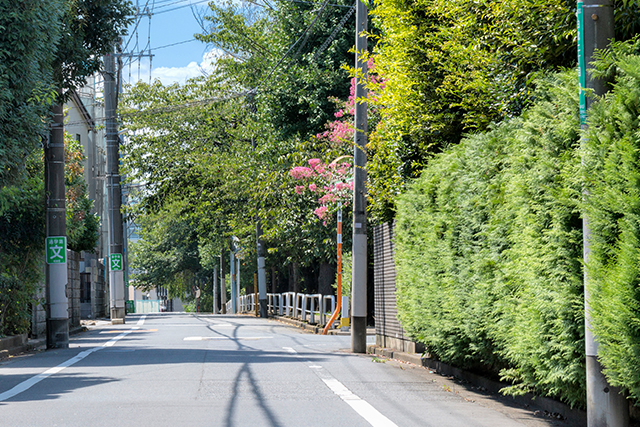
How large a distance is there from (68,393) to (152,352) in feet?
20.3

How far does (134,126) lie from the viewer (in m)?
39.8

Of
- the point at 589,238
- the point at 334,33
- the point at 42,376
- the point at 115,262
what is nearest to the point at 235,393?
the point at 42,376

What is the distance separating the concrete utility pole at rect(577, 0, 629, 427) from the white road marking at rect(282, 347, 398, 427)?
6.75 feet

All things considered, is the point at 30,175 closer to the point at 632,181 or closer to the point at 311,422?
the point at 311,422

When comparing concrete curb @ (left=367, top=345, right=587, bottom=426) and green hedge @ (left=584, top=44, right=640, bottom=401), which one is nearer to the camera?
green hedge @ (left=584, top=44, right=640, bottom=401)

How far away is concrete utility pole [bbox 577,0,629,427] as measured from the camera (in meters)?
5.94

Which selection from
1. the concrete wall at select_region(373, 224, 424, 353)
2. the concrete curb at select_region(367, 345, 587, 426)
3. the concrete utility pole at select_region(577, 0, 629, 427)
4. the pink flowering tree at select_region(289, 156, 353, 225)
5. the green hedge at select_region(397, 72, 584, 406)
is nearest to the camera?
the concrete utility pole at select_region(577, 0, 629, 427)

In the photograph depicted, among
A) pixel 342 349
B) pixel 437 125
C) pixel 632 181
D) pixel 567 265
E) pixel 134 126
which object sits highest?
pixel 134 126

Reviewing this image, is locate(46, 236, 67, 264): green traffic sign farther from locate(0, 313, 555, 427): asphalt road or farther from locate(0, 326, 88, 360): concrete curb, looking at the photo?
locate(0, 313, 555, 427): asphalt road

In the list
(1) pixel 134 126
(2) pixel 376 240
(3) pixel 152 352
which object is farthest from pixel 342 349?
(1) pixel 134 126

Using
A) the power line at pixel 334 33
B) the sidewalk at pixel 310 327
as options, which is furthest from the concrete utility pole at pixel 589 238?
the power line at pixel 334 33

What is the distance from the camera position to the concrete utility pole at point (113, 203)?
3237 centimetres

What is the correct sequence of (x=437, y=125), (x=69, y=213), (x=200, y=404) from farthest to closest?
(x=69, y=213) < (x=437, y=125) < (x=200, y=404)

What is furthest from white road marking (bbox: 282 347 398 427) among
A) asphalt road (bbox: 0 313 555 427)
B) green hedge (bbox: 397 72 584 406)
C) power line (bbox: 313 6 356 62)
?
power line (bbox: 313 6 356 62)
